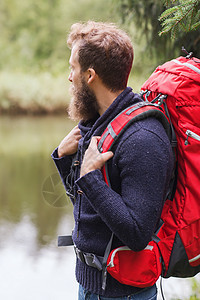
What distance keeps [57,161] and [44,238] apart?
335 centimetres

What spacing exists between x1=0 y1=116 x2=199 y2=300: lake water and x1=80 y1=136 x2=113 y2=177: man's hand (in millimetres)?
878

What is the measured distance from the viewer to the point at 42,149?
8.06 m

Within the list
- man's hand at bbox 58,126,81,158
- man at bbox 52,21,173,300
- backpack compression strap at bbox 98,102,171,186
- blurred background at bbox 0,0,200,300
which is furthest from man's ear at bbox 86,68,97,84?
blurred background at bbox 0,0,200,300

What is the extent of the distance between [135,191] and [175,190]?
0.19 meters

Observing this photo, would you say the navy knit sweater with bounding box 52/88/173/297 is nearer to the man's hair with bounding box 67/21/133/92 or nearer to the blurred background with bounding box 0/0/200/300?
the man's hair with bounding box 67/21/133/92

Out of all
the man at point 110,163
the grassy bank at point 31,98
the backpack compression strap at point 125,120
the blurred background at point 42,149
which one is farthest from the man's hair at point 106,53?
the grassy bank at point 31,98

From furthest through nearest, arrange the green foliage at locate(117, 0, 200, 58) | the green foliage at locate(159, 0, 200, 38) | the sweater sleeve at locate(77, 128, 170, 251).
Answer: the green foliage at locate(117, 0, 200, 58)
the green foliage at locate(159, 0, 200, 38)
the sweater sleeve at locate(77, 128, 170, 251)

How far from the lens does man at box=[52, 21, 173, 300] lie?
3.38 feet

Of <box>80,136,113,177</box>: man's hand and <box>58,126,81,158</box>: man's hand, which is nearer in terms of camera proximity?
<box>80,136,113,177</box>: man's hand

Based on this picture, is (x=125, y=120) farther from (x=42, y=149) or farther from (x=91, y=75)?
(x=42, y=149)

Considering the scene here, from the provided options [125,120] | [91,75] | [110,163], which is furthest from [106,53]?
[110,163]

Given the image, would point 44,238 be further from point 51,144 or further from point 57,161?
point 51,144

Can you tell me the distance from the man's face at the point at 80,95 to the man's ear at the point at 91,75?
1 cm

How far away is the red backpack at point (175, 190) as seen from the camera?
1097 millimetres
